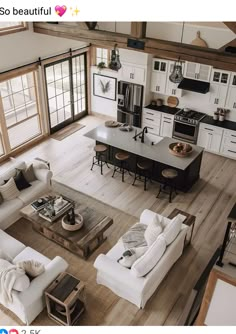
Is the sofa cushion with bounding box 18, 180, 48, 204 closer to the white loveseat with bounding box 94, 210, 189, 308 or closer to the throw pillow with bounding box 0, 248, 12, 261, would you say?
the throw pillow with bounding box 0, 248, 12, 261

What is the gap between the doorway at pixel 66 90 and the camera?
956cm

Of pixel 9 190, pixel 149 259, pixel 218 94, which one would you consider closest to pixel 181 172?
pixel 218 94

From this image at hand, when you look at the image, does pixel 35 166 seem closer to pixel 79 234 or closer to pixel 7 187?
pixel 7 187

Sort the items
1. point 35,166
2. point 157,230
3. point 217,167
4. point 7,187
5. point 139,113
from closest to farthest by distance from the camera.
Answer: point 157,230 < point 7,187 < point 35,166 < point 217,167 < point 139,113

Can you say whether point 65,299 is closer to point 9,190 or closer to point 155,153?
point 9,190

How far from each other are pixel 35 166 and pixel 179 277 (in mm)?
3688

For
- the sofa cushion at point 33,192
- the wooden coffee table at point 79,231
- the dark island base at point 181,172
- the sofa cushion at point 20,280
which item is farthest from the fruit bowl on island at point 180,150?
the sofa cushion at point 20,280

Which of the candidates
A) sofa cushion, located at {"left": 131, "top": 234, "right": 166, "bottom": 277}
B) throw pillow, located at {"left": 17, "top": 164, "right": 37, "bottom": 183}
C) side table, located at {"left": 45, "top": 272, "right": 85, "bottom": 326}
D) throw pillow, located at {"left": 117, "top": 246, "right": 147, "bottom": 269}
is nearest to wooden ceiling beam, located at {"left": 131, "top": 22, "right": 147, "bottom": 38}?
throw pillow, located at {"left": 17, "top": 164, "right": 37, "bottom": 183}

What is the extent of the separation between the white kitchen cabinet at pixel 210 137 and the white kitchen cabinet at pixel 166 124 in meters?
0.86

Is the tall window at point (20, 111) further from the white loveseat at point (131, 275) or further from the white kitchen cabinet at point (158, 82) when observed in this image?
the white loveseat at point (131, 275)

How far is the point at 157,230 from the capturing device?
5.45 metres

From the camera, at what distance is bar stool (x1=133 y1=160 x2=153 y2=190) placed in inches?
301
